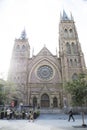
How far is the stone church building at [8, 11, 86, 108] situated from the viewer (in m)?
42.1

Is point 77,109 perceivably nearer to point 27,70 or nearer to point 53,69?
point 53,69

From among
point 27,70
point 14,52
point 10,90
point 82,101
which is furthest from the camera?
point 14,52

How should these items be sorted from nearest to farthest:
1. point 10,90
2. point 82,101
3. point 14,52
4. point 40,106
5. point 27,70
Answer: point 82,101, point 10,90, point 40,106, point 27,70, point 14,52

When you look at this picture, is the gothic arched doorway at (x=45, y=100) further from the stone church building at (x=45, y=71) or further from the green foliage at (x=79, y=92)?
the green foliage at (x=79, y=92)

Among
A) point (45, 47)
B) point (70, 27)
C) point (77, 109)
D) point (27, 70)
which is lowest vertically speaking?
point (77, 109)

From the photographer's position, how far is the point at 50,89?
42969mm

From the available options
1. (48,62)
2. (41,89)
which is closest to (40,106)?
(41,89)

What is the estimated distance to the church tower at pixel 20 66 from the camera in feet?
139

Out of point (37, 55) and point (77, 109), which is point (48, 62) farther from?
point (77, 109)

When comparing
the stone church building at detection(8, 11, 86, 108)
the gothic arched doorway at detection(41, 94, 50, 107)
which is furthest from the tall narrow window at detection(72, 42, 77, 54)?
the gothic arched doorway at detection(41, 94, 50, 107)

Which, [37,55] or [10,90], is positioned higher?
[37,55]

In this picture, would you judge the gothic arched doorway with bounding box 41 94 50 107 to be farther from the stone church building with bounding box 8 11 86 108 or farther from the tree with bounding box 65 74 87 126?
the tree with bounding box 65 74 87 126

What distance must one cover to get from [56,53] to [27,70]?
11530mm

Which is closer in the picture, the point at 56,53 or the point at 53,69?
the point at 53,69
